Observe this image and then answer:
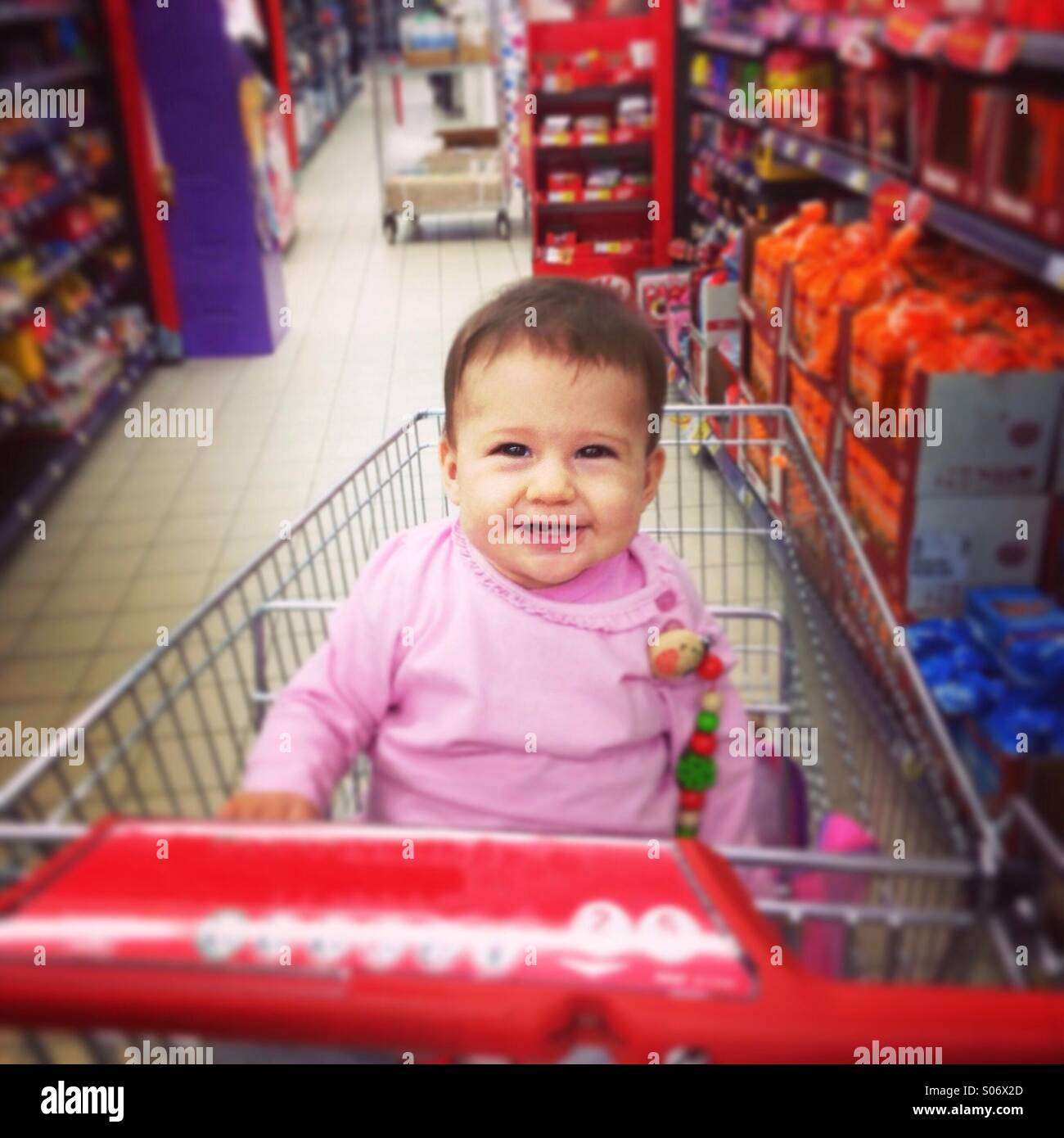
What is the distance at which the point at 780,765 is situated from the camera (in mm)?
1415

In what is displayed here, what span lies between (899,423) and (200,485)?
7.98ft

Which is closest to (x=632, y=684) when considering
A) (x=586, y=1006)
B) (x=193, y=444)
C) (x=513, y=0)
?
(x=586, y=1006)

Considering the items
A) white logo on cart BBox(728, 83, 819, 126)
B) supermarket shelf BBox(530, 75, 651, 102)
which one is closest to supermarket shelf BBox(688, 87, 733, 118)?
white logo on cart BBox(728, 83, 819, 126)

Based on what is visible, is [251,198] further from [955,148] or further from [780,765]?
[780,765]

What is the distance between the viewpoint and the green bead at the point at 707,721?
4.14ft

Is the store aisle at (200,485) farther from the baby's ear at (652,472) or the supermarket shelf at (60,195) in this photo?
the supermarket shelf at (60,195)

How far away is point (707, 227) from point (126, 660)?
401 cm

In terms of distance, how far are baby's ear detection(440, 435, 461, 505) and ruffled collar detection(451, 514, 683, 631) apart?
0.22 feet

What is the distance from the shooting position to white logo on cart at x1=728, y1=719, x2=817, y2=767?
130cm

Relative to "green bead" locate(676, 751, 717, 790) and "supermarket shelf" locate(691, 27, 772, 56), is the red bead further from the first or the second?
"supermarket shelf" locate(691, 27, 772, 56)

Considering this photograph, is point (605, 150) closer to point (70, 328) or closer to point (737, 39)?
point (737, 39)

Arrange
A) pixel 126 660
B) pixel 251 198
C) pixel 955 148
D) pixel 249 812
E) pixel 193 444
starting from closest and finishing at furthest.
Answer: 1. pixel 249 812
2. pixel 955 148
3. pixel 126 660
4. pixel 193 444
5. pixel 251 198

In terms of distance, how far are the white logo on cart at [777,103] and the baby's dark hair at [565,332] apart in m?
2.47

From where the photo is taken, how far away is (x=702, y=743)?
1270 millimetres
